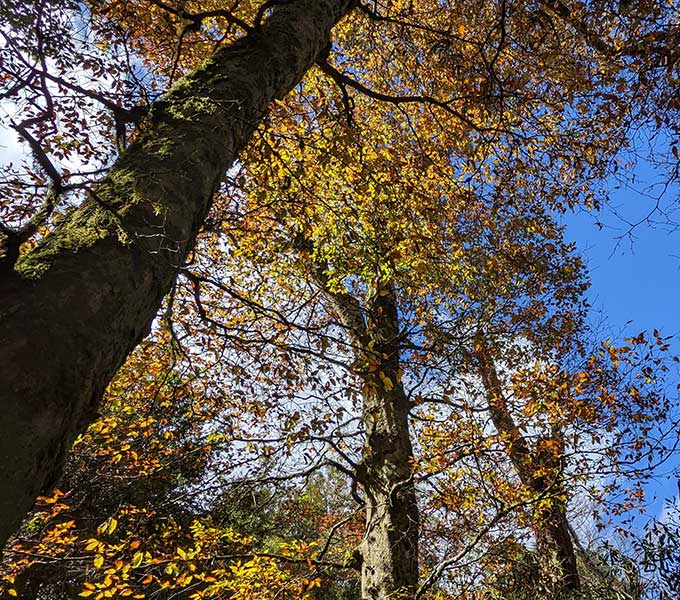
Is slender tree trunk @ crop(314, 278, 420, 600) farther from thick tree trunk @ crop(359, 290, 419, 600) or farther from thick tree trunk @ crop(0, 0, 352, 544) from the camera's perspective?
thick tree trunk @ crop(0, 0, 352, 544)

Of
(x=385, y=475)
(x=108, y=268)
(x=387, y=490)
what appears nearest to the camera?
(x=108, y=268)

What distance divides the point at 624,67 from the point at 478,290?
397cm

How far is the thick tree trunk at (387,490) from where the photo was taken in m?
5.04

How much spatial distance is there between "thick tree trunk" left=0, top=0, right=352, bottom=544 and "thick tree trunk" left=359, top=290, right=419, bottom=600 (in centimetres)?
282

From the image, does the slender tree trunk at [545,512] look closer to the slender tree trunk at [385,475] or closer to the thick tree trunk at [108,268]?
the slender tree trunk at [385,475]

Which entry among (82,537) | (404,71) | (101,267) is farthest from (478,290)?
(82,537)

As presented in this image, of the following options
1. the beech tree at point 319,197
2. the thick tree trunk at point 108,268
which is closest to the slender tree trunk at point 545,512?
the beech tree at point 319,197

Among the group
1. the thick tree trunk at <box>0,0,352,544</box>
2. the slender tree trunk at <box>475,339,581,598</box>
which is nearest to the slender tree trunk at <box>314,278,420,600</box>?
the slender tree trunk at <box>475,339,581,598</box>

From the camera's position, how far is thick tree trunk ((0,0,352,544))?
1.15m

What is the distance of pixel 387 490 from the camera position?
18.2 feet

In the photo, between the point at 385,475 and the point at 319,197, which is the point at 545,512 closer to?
the point at 385,475

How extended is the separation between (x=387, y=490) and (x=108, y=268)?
4955 mm

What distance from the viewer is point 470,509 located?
6.55 metres

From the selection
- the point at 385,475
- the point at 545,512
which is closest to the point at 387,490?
the point at 385,475
